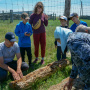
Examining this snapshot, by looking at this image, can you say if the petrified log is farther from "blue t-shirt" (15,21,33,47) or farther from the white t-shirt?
"blue t-shirt" (15,21,33,47)

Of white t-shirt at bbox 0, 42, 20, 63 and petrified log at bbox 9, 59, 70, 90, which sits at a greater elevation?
white t-shirt at bbox 0, 42, 20, 63

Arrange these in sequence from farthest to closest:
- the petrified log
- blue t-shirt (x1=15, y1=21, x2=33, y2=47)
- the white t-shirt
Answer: blue t-shirt (x1=15, y1=21, x2=33, y2=47), the white t-shirt, the petrified log

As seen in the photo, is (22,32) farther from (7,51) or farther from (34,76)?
(34,76)

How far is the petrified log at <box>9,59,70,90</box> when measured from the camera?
277 centimetres

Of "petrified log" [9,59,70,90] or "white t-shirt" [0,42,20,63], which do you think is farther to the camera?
"white t-shirt" [0,42,20,63]

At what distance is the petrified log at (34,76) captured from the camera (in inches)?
109

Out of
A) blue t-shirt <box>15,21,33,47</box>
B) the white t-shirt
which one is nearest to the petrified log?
the white t-shirt

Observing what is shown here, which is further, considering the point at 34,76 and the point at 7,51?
the point at 7,51

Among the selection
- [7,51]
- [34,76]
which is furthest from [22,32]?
[34,76]

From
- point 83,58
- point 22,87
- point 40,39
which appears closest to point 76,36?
point 83,58

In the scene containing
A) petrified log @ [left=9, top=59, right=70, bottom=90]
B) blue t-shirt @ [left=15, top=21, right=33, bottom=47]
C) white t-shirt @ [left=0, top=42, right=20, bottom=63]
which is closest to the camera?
petrified log @ [left=9, top=59, right=70, bottom=90]

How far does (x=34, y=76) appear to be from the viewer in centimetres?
304

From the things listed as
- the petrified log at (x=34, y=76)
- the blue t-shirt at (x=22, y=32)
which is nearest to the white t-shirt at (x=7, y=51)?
the blue t-shirt at (x=22, y=32)

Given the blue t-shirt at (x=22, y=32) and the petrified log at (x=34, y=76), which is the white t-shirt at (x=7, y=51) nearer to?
the blue t-shirt at (x=22, y=32)
